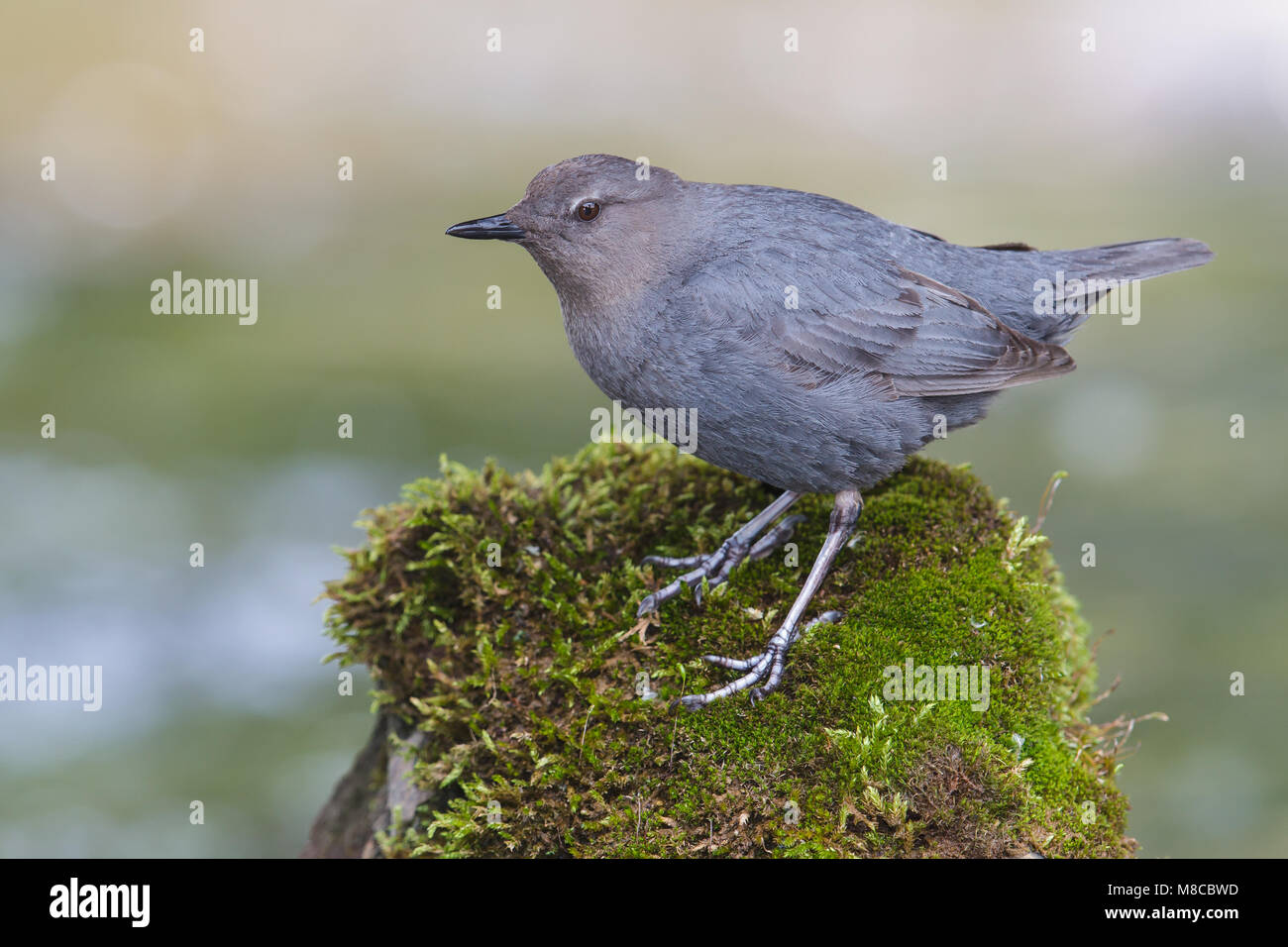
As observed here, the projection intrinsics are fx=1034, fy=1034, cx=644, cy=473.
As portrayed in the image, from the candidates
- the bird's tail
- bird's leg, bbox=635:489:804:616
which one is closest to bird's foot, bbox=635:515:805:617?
bird's leg, bbox=635:489:804:616

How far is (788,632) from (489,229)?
2087 millimetres

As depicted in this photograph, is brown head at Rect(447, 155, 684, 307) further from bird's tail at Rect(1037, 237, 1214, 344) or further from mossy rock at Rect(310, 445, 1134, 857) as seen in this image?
bird's tail at Rect(1037, 237, 1214, 344)

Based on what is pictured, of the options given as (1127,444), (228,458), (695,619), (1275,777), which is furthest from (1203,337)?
(228,458)

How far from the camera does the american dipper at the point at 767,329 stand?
433 cm

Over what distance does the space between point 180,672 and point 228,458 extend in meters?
2.72

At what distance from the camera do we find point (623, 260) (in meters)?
4.46

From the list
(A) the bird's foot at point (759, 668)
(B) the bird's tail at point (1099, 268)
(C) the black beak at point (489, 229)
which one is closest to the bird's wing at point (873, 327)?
(B) the bird's tail at point (1099, 268)

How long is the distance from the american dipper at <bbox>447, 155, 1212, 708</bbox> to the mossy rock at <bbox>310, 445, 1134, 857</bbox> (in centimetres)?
25

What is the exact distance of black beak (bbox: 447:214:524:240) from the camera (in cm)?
434

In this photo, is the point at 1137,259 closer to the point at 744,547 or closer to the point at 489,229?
the point at 744,547

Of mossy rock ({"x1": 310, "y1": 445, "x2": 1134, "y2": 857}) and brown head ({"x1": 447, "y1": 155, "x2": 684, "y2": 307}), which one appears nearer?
mossy rock ({"x1": 310, "y1": 445, "x2": 1134, "y2": 857})

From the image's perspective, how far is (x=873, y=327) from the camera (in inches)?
176
